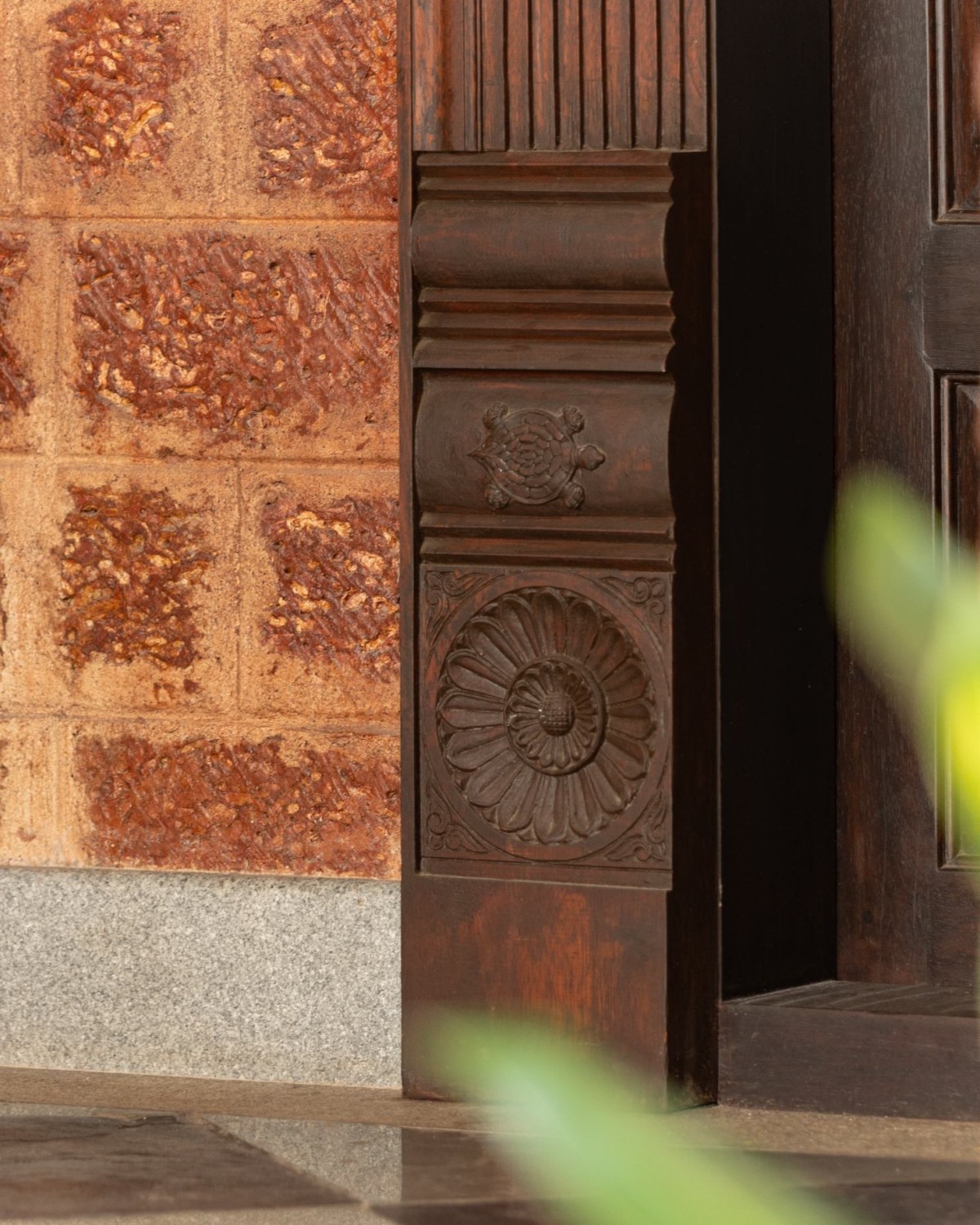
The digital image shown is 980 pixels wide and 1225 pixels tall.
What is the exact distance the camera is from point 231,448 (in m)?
2.72

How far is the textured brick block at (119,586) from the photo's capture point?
2734 mm

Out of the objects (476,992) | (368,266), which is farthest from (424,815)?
(368,266)

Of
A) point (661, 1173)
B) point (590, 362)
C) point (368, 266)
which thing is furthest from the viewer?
point (368, 266)

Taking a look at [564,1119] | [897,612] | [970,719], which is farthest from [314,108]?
[970,719]

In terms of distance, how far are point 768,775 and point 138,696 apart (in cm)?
105

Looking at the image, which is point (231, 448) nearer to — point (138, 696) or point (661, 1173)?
point (138, 696)

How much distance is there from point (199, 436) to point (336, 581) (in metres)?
0.33

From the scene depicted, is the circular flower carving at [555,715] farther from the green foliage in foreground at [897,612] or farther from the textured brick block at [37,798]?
the textured brick block at [37,798]

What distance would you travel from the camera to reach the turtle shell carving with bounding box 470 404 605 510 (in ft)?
8.12

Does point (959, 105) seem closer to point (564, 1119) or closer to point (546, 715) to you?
point (546, 715)

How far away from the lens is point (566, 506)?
249 cm

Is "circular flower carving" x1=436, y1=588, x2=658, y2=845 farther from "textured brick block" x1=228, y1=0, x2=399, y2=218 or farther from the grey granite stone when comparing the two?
"textured brick block" x1=228, y1=0, x2=399, y2=218

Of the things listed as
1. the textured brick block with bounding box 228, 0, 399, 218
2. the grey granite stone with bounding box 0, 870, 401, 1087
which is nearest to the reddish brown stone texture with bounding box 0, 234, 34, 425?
the textured brick block with bounding box 228, 0, 399, 218

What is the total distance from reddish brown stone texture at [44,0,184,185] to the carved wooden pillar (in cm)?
43
